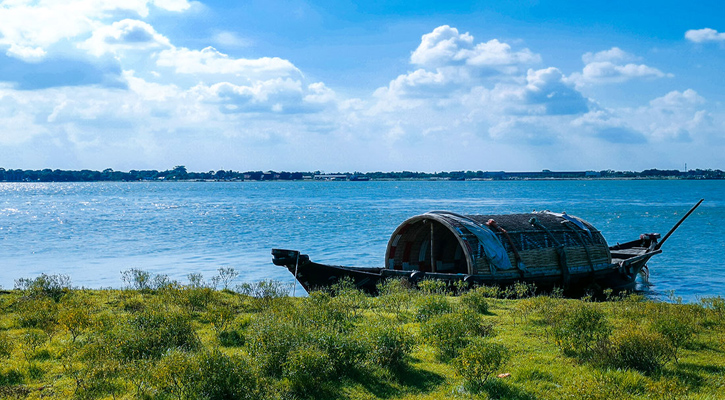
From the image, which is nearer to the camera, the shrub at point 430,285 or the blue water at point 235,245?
the shrub at point 430,285

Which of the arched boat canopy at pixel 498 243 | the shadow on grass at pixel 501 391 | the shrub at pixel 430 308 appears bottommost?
the shadow on grass at pixel 501 391

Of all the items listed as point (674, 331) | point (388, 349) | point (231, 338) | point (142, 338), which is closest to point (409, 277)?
point (231, 338)

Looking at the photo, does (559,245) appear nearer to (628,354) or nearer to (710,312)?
(710,312)

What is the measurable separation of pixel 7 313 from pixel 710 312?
18920 millimetres

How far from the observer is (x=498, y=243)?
1961cm

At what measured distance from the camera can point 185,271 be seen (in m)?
32.5

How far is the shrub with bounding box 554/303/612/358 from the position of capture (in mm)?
10945

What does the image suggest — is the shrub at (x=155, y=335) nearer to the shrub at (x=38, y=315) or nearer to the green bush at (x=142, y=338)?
the green bush at (x=142, y=338)

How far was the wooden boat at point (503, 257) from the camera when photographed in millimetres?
19375

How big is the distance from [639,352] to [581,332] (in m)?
1.24

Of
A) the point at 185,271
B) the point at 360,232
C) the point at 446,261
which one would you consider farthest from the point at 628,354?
the point at 360,232

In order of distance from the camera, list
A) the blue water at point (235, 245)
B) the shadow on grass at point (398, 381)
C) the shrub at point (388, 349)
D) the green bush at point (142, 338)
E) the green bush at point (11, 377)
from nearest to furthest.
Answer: the shadow on grass at point (398, 381) < the green bush at point (11, 377) < the shrub at point (388, 349) < the green bush at point (142, 338) < the blue water at point (235, 245)

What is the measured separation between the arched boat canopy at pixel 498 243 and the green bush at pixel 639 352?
29.2ft

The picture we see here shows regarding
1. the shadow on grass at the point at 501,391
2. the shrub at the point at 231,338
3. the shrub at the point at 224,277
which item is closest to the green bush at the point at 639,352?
the shadow on grass at the point at 501,391
